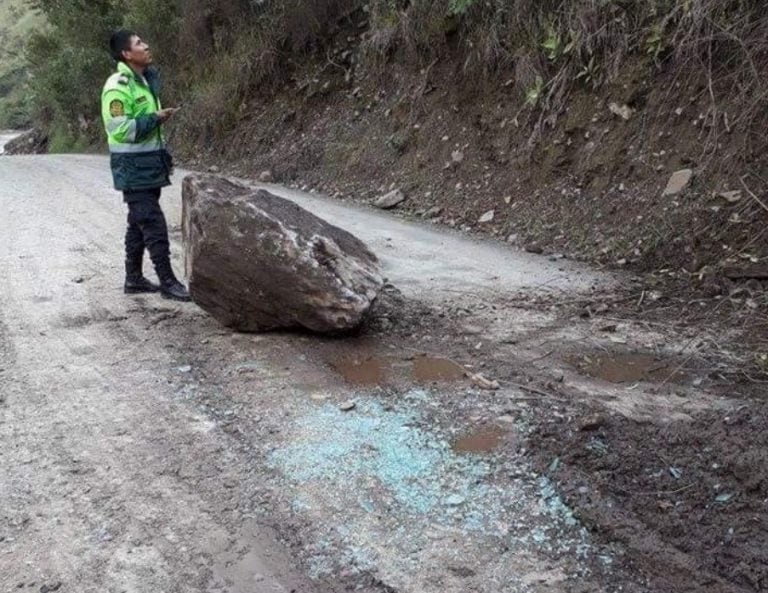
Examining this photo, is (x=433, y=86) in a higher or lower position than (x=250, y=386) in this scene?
higher

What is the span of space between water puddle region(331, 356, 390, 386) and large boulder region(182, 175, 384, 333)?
273mm

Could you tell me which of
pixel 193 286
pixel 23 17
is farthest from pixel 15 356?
pixel 23 17

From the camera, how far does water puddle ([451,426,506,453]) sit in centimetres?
351

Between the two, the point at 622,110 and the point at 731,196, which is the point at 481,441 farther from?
the point at 622,110

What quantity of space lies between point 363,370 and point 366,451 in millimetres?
995

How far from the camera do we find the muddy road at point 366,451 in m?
2.71

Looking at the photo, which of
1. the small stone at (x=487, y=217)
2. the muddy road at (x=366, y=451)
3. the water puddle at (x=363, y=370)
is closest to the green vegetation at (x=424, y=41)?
the small stone at (x=487, y=217)

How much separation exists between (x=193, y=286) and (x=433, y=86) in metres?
6.56

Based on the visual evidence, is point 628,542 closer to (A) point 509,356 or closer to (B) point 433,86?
(A) point 509,356

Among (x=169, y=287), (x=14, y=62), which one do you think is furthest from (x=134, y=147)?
(x=14, y=62)

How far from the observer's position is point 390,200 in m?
9.65

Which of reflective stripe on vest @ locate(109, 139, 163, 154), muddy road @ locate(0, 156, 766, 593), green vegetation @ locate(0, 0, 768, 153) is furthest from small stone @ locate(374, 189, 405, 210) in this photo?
reflective stripe on vest @ locate(109, 139, 163, 154)

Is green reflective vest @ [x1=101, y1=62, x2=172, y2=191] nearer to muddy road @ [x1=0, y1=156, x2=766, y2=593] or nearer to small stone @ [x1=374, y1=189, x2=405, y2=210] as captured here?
muddy road @ [x1=0, y1=156, x2=766, y2=593]

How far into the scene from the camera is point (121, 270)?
21.2 feet
